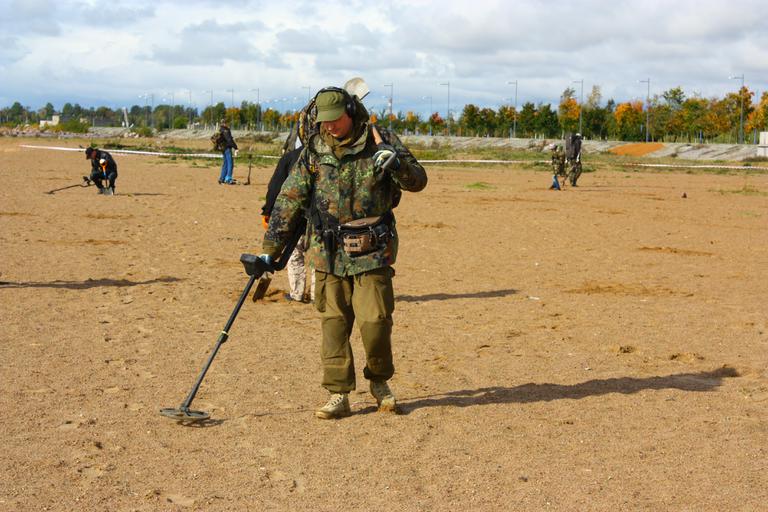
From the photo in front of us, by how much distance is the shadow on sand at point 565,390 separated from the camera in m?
6.92

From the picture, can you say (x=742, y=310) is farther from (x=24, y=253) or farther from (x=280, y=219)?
(x=24, y=253)

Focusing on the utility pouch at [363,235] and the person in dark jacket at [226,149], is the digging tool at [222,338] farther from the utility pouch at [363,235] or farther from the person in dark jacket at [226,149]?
the person in dark jacket at [226,149]

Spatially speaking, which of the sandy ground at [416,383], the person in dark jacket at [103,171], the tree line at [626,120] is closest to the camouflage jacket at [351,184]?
A: the sandy ground at [416,383]

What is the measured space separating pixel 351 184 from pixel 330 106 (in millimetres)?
488

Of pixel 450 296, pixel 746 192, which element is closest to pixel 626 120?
pixel 746 192

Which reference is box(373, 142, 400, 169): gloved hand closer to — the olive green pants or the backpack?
the olive green pants

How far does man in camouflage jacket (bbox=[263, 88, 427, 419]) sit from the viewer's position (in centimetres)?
613

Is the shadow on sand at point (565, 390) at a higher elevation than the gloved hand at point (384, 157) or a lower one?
lower

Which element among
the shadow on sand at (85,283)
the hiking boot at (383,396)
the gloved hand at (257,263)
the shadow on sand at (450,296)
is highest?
the gloved hand at (257,263)

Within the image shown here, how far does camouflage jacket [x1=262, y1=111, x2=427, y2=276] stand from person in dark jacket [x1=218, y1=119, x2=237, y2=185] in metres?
22.8

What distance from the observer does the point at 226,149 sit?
2945cm

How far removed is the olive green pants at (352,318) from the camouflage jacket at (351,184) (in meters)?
0.11

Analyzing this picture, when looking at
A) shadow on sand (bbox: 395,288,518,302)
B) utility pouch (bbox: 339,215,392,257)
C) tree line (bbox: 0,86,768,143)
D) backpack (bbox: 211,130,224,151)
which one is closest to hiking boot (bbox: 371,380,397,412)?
utility pouch (bbox: 339,215,392,257)

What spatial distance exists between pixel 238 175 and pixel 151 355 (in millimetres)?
28488
